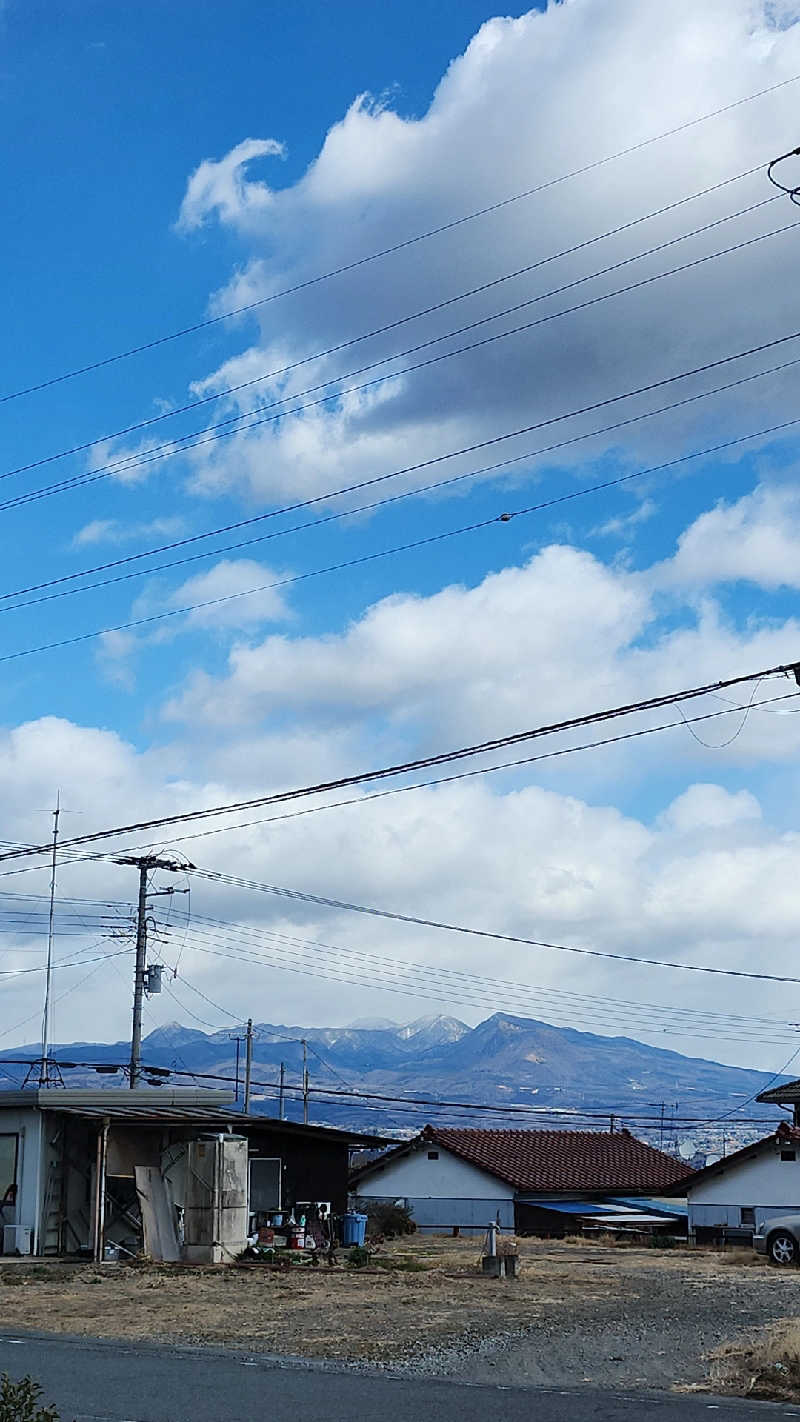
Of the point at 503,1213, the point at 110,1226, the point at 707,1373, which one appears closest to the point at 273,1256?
the point at 110,1226

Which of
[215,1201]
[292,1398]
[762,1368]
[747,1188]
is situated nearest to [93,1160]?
[215,1201]

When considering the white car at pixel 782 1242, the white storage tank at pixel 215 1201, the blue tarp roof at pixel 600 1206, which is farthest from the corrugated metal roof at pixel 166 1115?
the blue tarp roof at pixel 600 1206

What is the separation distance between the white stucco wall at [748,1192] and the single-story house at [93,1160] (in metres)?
21.2

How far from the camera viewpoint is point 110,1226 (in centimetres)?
3603

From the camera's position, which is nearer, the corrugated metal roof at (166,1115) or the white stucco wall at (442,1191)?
the corrugated metal roof at (166,1115)

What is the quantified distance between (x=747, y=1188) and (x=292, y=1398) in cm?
4045

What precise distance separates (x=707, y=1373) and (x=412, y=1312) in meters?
7.26

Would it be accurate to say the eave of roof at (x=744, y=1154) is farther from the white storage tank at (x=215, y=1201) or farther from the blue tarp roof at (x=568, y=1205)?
the white storage tank at (x=215, y=1201)

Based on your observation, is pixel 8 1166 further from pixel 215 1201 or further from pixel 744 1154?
pixel 744 1154

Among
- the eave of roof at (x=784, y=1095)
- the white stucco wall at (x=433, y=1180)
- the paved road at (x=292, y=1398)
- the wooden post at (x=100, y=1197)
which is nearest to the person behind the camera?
the paved road at (x=292, y=1398)

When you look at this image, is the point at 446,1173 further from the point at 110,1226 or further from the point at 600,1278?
the point at 600,1278

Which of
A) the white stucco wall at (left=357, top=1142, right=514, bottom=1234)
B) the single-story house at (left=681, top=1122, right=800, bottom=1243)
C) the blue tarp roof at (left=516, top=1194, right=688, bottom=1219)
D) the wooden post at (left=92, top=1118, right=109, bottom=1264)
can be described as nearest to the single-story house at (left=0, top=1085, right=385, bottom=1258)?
the wooden post at (left=92, top=1118, right=109, bottom=1264)

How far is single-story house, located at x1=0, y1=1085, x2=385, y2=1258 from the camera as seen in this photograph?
113 feet

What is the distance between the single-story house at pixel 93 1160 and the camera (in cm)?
3438
